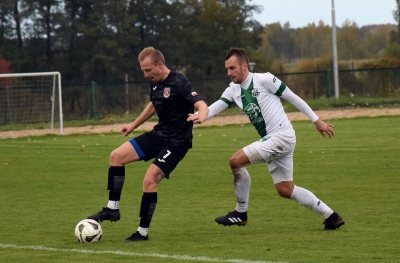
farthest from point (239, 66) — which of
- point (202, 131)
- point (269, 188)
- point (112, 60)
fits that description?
point (112, 60)

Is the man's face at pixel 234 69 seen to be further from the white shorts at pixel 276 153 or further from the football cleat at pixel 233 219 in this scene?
the football cleat at pixel 233 219

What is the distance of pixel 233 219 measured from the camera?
9.11 meters

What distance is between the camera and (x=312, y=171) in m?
14.8

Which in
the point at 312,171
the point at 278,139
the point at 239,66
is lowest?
the point at 312,171

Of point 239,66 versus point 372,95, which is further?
point 372,95

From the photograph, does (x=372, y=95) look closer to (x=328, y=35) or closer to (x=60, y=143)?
(x=60, y=143)

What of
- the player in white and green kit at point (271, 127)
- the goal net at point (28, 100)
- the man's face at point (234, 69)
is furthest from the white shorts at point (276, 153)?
the goal net at point (28, 100)

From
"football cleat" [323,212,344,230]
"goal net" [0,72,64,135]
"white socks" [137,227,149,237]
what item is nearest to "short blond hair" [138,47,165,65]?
"white socks" [137,227,149,237]

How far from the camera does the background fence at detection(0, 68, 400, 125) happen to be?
37.4m

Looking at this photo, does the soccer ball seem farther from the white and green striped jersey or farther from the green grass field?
the white and green striped jersey

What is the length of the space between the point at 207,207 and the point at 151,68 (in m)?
2.84

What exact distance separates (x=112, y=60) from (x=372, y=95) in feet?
61.2

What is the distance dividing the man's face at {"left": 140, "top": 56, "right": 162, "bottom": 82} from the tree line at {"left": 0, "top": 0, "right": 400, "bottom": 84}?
1679 inches

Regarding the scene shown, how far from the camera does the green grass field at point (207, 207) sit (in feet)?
25.0
